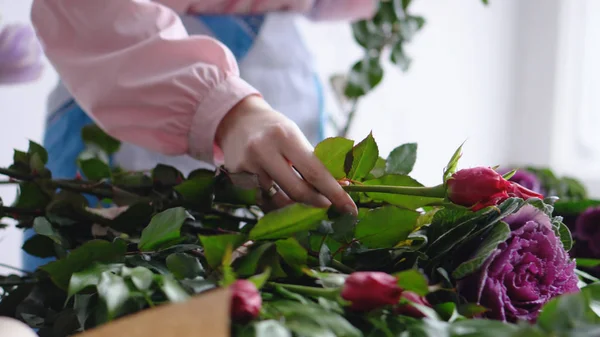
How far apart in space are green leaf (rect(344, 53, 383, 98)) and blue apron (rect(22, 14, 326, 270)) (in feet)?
0.20

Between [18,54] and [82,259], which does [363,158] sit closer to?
[82,259]

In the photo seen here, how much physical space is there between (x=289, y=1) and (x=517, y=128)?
1.60m

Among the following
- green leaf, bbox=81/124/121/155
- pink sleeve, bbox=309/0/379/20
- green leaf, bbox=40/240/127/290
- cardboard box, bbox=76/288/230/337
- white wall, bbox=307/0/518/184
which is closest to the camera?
cardboard box, bbox=76/288/230/337

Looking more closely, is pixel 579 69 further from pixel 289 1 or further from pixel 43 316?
pixel 43 316

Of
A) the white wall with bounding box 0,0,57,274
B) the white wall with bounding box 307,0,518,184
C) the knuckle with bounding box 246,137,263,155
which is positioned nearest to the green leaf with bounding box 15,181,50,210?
the knuckle with bounding box 246,137,263,155

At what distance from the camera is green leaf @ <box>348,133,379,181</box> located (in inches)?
9.9

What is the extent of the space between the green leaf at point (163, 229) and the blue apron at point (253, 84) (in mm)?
278

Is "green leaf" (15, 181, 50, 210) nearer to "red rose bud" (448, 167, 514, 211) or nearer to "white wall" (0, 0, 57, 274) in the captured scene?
"red rose bud" (448, 167, 514, 211)

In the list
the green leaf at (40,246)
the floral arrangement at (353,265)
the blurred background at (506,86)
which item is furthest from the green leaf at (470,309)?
the blurred background at (506,86)

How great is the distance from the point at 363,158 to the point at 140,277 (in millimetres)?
112

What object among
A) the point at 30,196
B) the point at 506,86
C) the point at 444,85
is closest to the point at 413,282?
the point at 30,196

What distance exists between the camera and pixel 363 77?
64 centimetres

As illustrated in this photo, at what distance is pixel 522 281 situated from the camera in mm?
203

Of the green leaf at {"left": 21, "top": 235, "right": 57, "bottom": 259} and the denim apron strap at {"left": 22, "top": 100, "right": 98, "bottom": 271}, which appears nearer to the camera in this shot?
the green leaf at {"left": 21, "top": 235, "right": 57, "bottom": 259}
